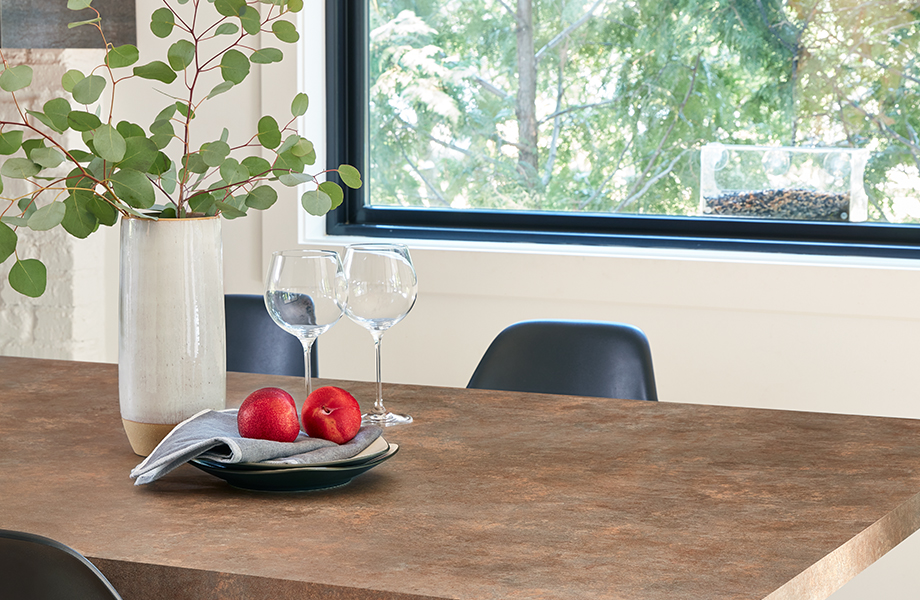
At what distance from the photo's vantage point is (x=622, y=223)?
117 inches

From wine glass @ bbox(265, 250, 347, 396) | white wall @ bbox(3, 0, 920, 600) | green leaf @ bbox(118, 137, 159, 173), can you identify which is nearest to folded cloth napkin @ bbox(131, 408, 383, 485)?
wine glass @ bbox(265, 250, 347, 396)

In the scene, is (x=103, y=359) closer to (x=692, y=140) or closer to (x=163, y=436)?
(x=692, y=140)

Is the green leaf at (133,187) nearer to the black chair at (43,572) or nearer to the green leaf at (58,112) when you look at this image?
the green leaf at (58,112)

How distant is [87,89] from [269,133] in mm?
233

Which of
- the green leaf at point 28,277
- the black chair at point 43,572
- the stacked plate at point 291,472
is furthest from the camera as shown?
the green leaf at point 28,277

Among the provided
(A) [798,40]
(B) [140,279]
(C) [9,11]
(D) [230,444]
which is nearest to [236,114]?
(C) [9,11]

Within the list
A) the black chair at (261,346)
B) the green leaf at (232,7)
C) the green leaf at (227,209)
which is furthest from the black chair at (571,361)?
the green leaf at (232,7)

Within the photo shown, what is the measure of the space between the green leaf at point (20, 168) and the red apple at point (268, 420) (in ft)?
1.17

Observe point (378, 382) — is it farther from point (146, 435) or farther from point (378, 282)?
point (146, 435)

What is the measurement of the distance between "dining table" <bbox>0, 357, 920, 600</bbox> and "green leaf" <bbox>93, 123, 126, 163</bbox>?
0.35 m

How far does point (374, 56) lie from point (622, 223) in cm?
88

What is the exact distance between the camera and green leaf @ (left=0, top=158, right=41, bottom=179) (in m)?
1.19

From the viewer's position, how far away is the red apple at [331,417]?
3.97 feet

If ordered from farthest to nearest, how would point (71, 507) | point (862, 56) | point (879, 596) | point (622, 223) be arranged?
1. point (622, 223)
2. point (862, 56)
3. point (879, 596)
4. point (71, 507)
